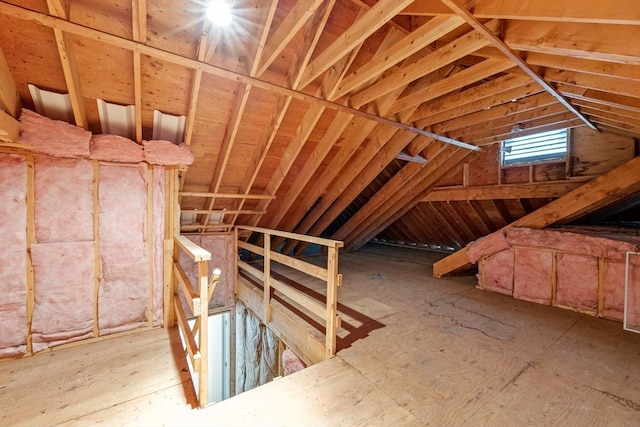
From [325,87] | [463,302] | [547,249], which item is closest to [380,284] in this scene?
[463,302]

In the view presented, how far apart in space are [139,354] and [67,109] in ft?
7.88

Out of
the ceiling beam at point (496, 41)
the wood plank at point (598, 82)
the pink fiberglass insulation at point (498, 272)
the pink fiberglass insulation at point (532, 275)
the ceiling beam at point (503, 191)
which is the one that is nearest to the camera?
the ceiling beam at point (496, 41)

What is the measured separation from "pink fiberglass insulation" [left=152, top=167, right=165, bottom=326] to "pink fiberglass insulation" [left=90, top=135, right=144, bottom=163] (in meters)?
0.25

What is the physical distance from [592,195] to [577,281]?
1.16m

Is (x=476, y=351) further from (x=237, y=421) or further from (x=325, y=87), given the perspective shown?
(x=325, y=87)

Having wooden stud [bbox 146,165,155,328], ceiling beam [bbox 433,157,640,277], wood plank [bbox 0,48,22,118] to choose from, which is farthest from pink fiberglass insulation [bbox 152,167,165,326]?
ceiling beam [bbox 433,157,640,277]

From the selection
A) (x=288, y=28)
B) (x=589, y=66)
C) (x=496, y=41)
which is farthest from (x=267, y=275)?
(x=589, y=66)

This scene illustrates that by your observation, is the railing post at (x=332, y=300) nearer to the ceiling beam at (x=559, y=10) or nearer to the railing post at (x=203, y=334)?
the railing post at (x=203, y=334)

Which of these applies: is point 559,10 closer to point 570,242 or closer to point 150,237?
point 570,242

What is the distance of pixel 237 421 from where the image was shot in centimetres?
169

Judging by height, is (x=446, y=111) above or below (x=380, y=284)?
above

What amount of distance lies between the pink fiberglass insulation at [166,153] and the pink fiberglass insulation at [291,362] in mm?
2509

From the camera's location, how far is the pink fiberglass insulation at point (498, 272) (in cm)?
414

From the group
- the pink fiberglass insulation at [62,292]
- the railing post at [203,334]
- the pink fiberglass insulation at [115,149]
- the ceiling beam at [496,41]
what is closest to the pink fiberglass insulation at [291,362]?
the railing post at [203,334]
